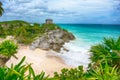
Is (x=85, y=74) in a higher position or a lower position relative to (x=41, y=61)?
higher

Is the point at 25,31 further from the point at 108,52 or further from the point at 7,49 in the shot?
the point at 108,52

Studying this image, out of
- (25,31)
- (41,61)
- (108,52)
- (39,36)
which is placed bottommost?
(41,61)

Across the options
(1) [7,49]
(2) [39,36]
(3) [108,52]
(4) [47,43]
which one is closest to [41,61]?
(1) [7,49]

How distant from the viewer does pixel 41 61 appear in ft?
107

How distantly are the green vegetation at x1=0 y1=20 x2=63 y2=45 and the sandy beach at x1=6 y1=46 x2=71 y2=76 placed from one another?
5.71 meters

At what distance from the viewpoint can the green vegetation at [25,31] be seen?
45.3 m

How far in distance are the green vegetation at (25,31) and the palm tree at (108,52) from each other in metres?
24.7

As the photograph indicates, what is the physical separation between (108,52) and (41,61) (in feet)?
48.9

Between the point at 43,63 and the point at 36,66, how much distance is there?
6.18ft

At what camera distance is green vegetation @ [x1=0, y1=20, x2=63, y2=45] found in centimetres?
4532

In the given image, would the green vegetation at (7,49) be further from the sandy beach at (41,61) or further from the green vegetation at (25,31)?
the green vegetation at (25,31)

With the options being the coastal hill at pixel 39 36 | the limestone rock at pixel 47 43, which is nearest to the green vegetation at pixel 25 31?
the coastal hill at pixel 39 36

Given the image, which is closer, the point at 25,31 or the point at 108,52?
the point at 108,52

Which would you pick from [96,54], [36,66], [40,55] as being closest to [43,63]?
[36,66]
